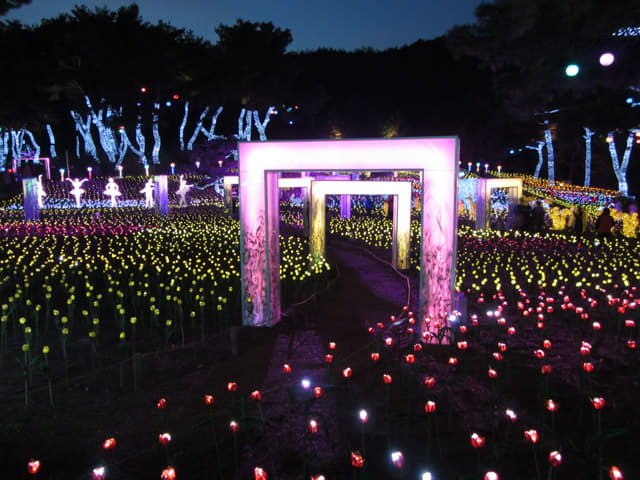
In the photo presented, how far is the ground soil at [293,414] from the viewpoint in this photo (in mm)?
3375

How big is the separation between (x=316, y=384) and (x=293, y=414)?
1.95 ft

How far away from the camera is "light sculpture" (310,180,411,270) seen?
459 inches

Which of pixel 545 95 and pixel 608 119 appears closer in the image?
pixel 545 95

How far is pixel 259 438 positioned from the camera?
146 inches

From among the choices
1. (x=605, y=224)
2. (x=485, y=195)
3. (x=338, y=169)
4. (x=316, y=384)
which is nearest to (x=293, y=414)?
(x=316, y=384)

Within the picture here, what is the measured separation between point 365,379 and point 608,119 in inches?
553

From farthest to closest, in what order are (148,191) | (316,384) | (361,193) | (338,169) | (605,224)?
1. (148,191)
2. (605,224)
3. (361,193)
4. (338,169)
5. (316,384)

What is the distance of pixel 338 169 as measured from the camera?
6.08 meters

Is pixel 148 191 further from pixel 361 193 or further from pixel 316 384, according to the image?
pixel 316 384

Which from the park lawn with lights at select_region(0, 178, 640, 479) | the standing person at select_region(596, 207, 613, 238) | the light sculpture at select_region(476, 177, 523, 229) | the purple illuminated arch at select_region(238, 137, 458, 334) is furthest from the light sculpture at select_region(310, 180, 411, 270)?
the light sculpture at select_region(476, 177, 523, 229)

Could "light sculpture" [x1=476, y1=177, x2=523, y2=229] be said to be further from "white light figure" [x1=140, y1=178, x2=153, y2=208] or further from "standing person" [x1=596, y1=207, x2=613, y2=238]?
"white light figure" [x1=140, y1=178, x2=153, y2=208]

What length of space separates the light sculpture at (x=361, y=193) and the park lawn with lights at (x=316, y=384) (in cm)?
198

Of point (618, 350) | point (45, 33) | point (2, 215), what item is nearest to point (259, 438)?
point (618, 350)

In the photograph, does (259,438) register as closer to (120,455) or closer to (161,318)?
(120,455)
